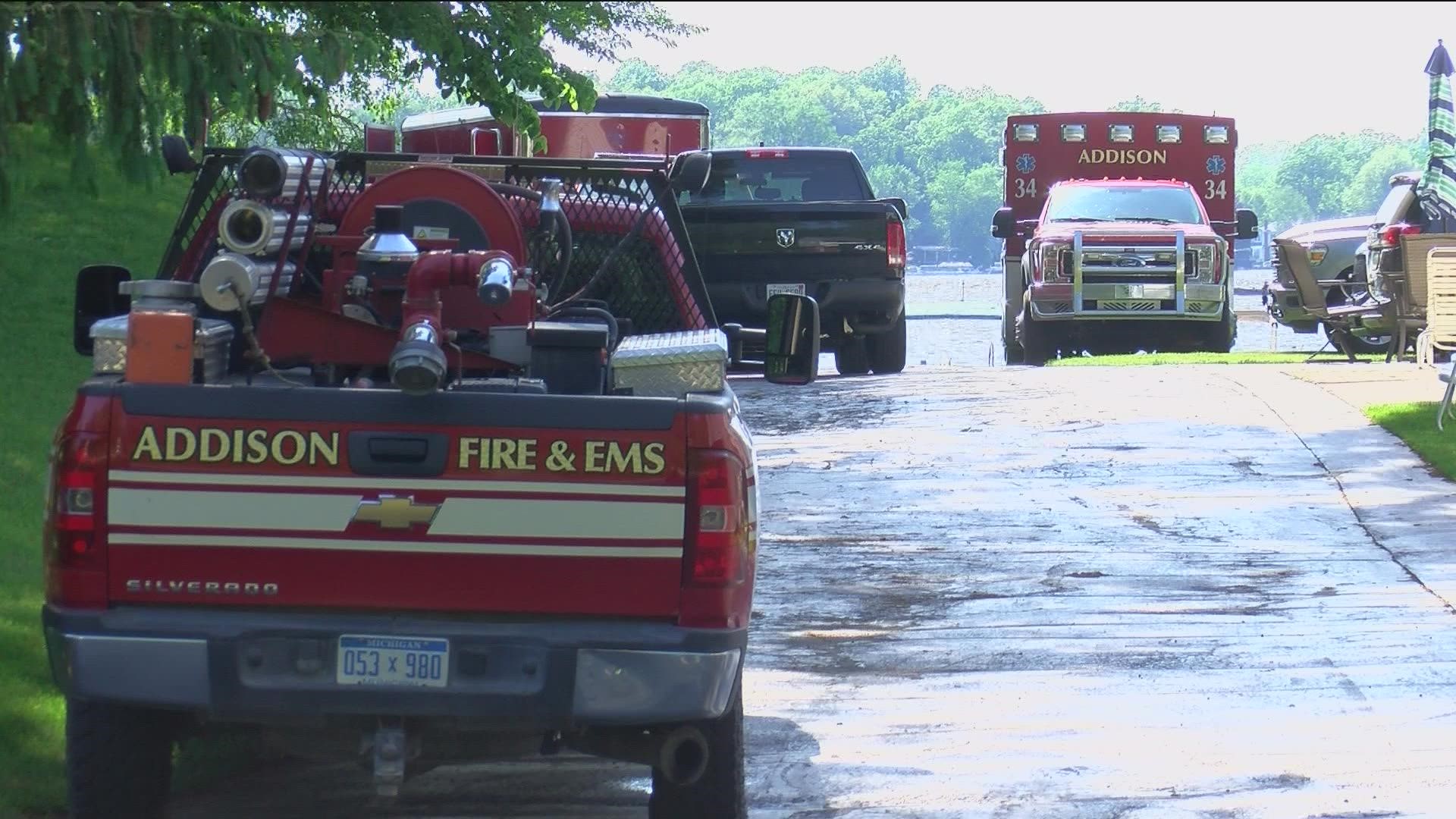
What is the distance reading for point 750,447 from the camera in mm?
5207

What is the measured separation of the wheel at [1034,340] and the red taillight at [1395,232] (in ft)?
10.8

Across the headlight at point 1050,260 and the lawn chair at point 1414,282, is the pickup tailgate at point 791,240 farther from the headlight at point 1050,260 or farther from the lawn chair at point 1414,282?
the lawn chair at point 1414,282

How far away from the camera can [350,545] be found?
474 cm

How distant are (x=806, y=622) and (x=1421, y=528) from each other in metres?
3.34

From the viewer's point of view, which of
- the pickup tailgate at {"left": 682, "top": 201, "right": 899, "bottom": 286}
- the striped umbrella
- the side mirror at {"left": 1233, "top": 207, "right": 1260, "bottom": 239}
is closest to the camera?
the pickup tailgate at {"left": 682, "top": 201, "right": 899, "bottom": 286}

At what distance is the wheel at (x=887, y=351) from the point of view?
17.2 m

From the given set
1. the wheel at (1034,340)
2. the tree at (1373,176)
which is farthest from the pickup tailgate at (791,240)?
the tree at (1373,176)

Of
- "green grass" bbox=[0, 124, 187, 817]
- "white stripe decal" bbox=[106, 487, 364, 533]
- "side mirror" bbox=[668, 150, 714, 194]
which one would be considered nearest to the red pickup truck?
"white stripe decal" bbox=[106, 487, 364, 533]

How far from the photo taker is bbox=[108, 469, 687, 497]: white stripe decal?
15.4 ft

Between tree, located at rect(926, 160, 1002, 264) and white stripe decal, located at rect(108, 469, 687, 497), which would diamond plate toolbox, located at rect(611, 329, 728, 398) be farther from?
tree, located at rect(926, 160, 1002, 264)

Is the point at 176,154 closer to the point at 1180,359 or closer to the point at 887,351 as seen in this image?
the point at 887,351

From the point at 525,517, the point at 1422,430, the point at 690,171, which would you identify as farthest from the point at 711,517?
the point at 1422,430

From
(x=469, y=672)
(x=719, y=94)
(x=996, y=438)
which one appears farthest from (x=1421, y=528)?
(x=719, y=94)

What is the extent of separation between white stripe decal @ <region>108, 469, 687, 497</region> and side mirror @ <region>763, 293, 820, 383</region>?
50.1 inches
